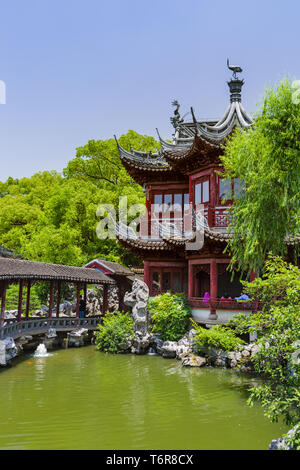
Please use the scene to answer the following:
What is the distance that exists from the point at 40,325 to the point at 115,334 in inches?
123

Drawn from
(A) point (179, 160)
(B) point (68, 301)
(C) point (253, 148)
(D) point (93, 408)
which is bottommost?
(D) point (93, 408)

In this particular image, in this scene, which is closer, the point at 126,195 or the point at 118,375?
the point at 118,375

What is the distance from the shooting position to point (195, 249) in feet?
47.9

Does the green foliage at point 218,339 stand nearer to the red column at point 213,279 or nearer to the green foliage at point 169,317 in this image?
the green foliage at point 169,317

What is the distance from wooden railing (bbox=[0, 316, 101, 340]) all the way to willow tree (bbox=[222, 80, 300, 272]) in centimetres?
785

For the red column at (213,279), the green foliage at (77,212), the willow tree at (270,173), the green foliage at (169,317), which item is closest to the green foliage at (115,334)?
the green foliage at (169,317)

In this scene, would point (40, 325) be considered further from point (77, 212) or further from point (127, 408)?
point (77, 212)

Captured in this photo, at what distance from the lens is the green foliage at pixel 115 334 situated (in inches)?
567

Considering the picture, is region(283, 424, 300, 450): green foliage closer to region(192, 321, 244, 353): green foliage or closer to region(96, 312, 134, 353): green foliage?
region(192, 321, 244, 353): green foliage

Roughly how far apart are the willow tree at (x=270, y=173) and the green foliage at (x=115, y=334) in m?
5.99

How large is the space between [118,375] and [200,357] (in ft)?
9.00
